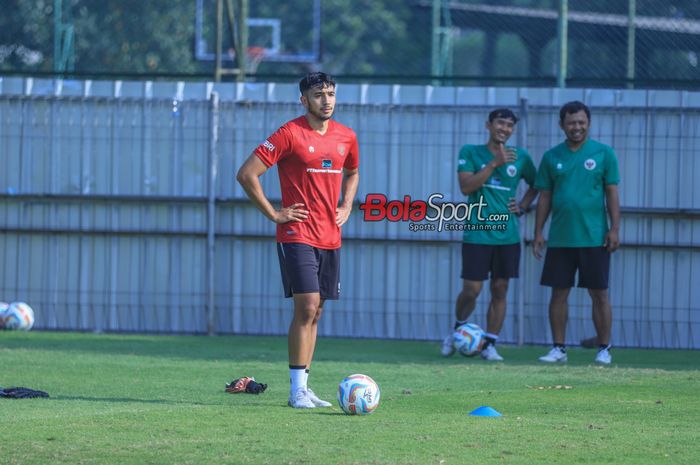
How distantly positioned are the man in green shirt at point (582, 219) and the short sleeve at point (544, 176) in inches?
0.5

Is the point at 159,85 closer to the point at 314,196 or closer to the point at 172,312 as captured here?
the point at 172,312

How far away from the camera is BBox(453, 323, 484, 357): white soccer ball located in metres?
11.9

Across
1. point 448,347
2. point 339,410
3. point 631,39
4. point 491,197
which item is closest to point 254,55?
point 631,39

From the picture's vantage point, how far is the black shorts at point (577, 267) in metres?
11.8

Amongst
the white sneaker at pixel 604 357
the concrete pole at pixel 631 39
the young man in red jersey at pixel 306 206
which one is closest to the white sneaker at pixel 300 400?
the young man in red jersey at pixel 306 206

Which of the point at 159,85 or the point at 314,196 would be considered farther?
the point at 159,85

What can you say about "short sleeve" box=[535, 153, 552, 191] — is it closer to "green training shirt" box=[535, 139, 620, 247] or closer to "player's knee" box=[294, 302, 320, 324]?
"green training shirt" box=[535, 139, 620, 247]

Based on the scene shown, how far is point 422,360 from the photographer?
11.9 meters

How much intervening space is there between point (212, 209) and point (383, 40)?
2415cm

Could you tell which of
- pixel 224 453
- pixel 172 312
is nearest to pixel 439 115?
pixel 172 312

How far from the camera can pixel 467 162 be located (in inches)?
473

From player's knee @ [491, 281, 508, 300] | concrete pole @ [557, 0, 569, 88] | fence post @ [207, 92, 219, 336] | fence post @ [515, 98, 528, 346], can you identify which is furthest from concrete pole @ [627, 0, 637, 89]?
fence post @ [207, 92, 219, 336]

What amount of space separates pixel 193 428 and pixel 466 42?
1892 cm

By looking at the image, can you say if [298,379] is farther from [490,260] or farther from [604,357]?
[604,357]
